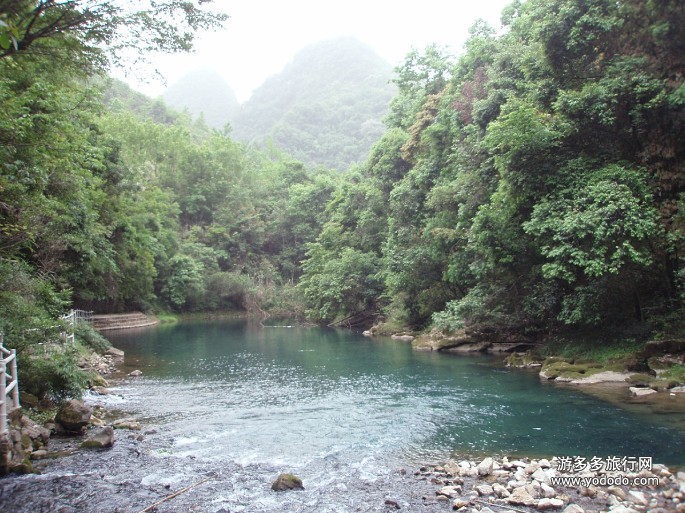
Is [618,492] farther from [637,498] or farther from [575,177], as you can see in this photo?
[575,177]

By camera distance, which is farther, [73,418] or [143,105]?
[143,105]

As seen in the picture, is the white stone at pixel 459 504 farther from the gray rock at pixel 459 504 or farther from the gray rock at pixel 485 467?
the gray rock at pixel 485 467

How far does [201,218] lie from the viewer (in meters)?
59.3

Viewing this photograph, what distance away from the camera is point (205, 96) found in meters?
166

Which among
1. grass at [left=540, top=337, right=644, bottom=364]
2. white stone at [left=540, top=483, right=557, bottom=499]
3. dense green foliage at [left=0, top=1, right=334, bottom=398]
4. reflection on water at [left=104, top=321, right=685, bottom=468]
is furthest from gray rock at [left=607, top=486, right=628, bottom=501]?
grass at [left=540, top=337, right=644, bottom=364]

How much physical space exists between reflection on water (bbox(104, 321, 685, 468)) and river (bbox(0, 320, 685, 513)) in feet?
0.13

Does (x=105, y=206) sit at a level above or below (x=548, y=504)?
above

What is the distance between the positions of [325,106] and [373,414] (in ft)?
374

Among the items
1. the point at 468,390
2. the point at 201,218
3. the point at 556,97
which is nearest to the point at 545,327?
the point at 468,390

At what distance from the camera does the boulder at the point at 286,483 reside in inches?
309

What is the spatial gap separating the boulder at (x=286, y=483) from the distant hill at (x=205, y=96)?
5869 inches

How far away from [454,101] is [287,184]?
39.8 m

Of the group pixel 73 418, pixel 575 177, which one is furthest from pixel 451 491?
pixel 575 177

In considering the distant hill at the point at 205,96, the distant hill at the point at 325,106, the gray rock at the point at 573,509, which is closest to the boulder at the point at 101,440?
the gray rock at the point at 573,509
